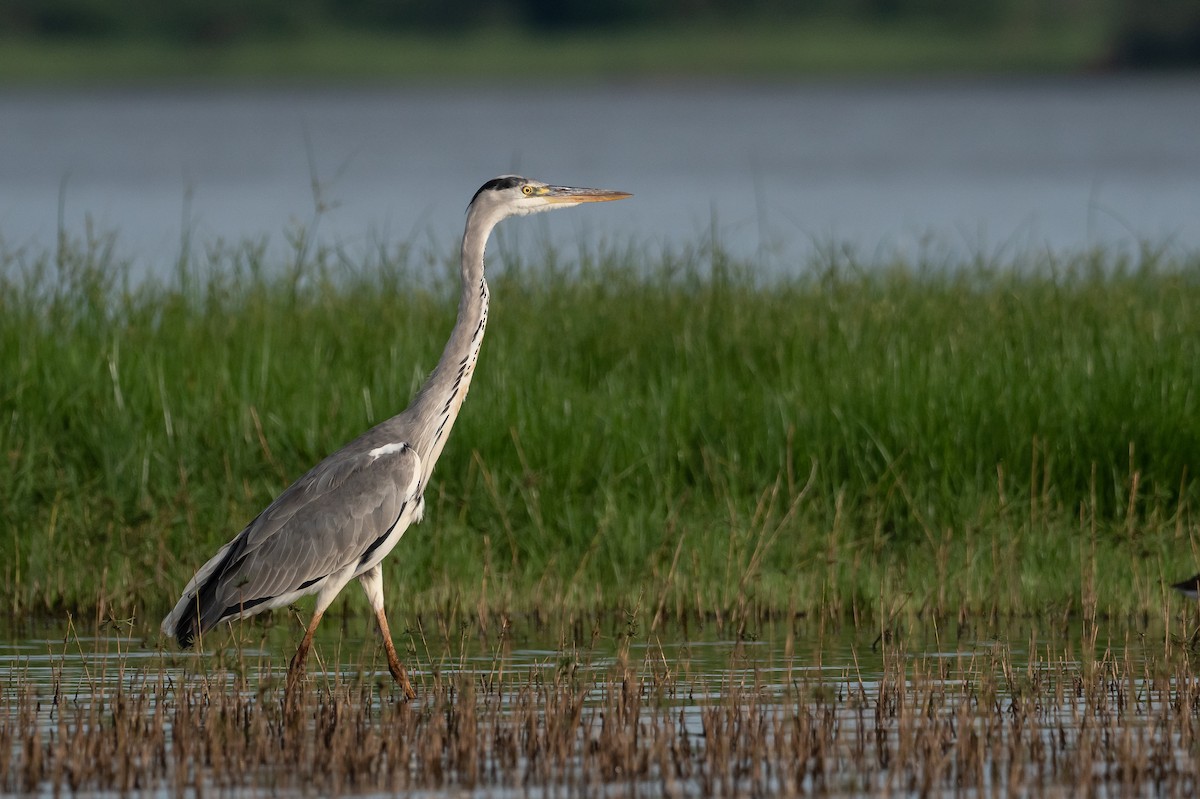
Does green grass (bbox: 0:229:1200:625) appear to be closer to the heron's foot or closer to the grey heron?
the grey heron

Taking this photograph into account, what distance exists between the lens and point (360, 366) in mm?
12094

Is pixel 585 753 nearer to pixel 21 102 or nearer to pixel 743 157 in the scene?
pixel 743 157

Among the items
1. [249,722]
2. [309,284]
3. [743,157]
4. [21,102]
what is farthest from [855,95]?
[249,722]

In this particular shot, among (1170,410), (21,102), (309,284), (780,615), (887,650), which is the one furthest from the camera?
(21,102)

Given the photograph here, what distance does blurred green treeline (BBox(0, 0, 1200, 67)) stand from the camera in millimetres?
74438

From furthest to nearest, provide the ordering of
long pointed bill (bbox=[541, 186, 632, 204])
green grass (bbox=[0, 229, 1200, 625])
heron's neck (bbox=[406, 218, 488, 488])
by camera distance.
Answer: green grass (bbox=[0, 229, 1200, 625]) < long pointed bill (bbox=[541, 186, 632, 204]) < heron's neck (bbox=[406, 218, 488, 488])

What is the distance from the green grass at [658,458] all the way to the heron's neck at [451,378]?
1.20 metres

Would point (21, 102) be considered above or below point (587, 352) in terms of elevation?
above

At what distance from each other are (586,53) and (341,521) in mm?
77091

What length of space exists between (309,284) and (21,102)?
3286 inches

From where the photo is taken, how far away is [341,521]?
805 centimetres

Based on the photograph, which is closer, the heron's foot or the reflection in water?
the reflection in water

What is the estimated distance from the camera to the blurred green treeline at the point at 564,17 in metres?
74.4

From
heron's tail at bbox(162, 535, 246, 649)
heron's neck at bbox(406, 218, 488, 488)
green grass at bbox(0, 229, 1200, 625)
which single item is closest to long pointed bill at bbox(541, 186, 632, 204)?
heron's neck at bbox(406, 218, 488, 488)
